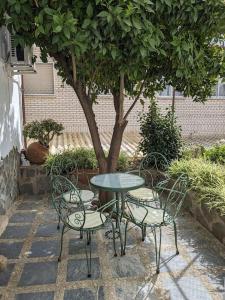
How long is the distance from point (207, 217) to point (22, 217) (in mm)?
2302

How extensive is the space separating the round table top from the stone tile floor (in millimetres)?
643

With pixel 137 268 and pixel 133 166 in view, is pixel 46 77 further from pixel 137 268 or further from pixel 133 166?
pixel 137 268

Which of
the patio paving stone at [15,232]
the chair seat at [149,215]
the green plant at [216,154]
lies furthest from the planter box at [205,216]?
the patio paving stone at [15,232]

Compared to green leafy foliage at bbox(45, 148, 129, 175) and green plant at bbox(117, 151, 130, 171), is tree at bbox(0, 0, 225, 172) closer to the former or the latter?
green leafy foliage at bbox(45, 148, 129, 175)

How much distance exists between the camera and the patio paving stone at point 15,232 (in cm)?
321

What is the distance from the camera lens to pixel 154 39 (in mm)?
2539

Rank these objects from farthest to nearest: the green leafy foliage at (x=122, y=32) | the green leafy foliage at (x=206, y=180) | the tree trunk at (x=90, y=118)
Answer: the tree trunk at (x=90, y=118) < the green leafy foliage at (x=206, y=180) < the green leafy foliage at (x=122, y=32)

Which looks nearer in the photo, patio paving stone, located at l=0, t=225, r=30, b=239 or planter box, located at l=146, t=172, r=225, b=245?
planter box, located at l=146, t=172, r=225, b=245

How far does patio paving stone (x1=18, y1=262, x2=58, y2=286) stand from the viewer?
7.91ft

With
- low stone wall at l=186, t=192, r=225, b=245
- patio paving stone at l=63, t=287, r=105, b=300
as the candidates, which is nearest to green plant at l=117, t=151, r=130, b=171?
low stone wall at l=186, t=192, r=225, b=245

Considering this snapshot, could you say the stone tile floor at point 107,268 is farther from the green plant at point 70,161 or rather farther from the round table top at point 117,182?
the green plant at point 70,161

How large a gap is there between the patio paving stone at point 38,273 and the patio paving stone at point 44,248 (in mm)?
172

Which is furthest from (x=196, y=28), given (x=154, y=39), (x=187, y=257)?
(x=187, y=257)

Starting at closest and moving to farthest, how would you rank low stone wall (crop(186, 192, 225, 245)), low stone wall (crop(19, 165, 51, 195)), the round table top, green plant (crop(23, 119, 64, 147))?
the round table top
low stone wall (crop(186, 192, 225, 245))
low stone wall (crop(19, 165, 51, 195))
green plant (crop(23, 119, 64, 147))
